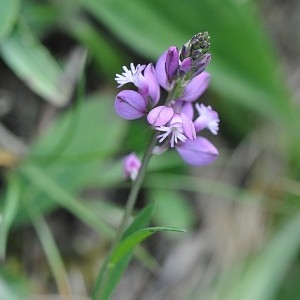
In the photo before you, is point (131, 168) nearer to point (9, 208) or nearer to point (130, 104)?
point (130, 104)

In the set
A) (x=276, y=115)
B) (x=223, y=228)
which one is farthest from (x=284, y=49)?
(x=223, y=228)

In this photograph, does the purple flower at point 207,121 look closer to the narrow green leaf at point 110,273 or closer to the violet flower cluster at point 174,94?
the violet flower cluster at point 174,94

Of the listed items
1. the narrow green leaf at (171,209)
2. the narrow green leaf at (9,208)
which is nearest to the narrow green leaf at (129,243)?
the narrow green leaf at (9,208)

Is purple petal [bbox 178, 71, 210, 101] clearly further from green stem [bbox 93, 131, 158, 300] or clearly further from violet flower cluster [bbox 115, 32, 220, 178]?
green stem [bbox 93, 131, 158, 300]

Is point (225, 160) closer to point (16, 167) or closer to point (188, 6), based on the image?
point (188, 6)

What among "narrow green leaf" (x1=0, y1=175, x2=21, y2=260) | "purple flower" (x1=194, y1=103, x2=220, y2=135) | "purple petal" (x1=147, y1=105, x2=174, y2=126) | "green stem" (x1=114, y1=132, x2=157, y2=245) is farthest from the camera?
"narrow green leaf" (x1=0, y1=175, x2=21, y2=260)

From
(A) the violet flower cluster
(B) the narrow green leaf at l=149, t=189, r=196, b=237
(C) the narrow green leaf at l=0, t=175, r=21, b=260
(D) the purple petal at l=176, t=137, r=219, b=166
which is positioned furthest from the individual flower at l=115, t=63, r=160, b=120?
(B) the narrow green leaf at l=149, t=189, r=196, b=237

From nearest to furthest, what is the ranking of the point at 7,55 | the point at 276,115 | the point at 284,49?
the point at 7,55, the point at 276,115, the point at 284,49
